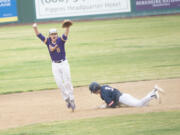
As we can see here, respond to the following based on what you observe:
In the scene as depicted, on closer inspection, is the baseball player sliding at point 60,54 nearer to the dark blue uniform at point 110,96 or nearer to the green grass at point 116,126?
the dark blue uniform at point 110,96

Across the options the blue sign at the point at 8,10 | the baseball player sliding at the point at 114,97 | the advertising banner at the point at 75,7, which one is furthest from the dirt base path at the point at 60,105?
the blue sign at the point at 8,10

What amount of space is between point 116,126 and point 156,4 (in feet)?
82.4

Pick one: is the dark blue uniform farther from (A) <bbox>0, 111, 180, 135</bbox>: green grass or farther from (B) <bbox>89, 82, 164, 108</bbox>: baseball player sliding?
(A) <bbox>0, 111, 180, 135</bbox>: green grass

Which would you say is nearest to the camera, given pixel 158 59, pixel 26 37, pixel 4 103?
pixel 4 103

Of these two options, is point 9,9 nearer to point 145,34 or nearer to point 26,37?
point 26,37

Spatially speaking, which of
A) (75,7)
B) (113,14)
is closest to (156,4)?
(113,14)

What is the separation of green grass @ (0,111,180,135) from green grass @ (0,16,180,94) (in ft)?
18.6

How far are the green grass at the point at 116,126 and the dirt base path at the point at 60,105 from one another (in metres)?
0.46

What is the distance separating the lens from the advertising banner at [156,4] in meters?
33.2

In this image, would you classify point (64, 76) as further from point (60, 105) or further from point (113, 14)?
point (113, 14)

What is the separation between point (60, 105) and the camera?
12.2m

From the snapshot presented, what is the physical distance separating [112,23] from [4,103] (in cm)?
1949

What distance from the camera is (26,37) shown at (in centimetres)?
2803

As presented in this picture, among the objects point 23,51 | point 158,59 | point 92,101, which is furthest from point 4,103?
point 23,51
